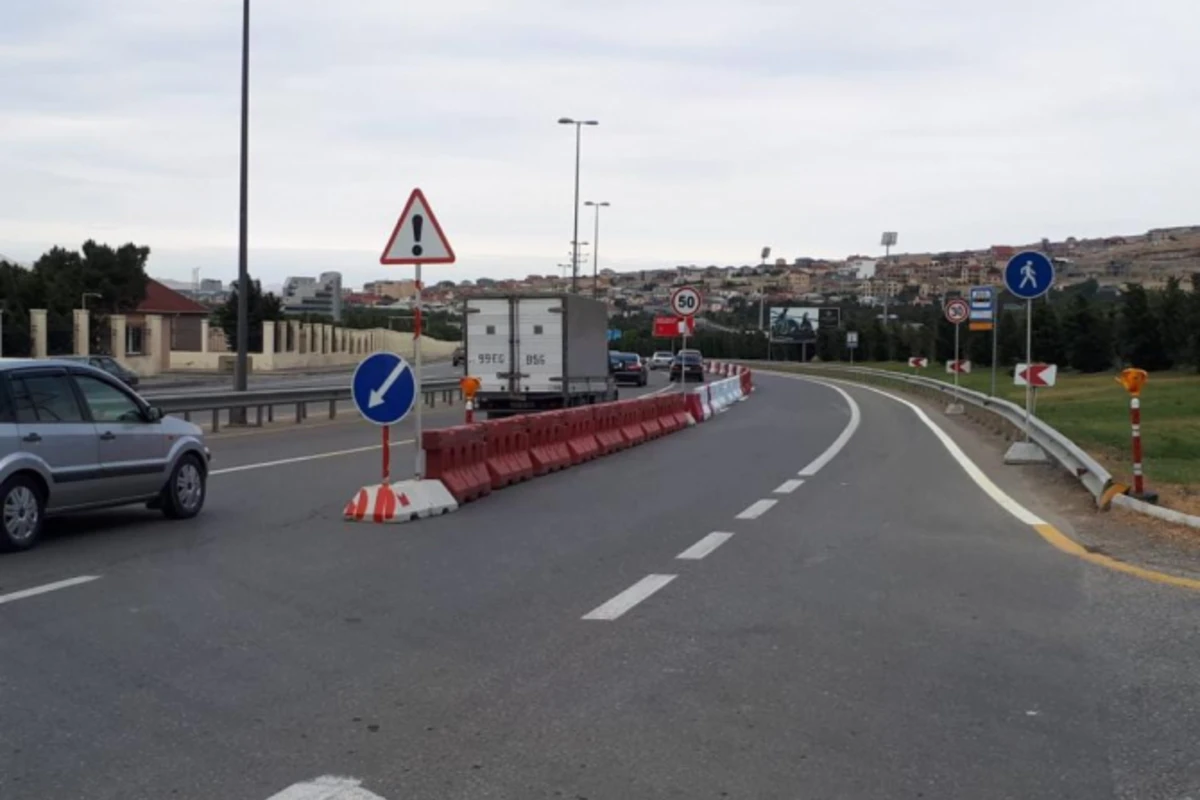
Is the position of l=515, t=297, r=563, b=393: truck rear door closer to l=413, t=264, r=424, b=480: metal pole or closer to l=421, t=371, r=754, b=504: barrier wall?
l=421, t=371, r=754, b=504: barrier wall

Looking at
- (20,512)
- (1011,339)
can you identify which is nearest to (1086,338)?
(1011,339)

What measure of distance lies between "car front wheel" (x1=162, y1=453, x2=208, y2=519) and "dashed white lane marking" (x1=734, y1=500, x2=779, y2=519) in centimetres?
523

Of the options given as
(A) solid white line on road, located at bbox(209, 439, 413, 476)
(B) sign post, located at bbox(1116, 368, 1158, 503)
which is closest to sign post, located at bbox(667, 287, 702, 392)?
(A) solid white line on road, located at bbox(209, 439, 413, 476)

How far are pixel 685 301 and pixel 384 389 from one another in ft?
61.8

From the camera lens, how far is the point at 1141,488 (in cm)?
1334

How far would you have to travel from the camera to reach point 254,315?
77.8 m

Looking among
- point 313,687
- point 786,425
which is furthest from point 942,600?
point 786,425

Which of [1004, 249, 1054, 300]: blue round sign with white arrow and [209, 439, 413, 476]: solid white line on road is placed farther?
[1004, 249, 1054, 300]: blue round sign with white arrow

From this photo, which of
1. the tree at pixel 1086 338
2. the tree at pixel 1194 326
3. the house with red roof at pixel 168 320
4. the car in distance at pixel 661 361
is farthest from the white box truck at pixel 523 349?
the car in distance at pixel 661 361

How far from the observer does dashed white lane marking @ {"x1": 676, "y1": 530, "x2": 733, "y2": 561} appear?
1063 cm

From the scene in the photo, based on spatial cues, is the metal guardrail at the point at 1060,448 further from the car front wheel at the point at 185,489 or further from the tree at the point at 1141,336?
the tree at the point at 1141,336

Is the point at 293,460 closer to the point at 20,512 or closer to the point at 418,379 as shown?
the point at 418,379

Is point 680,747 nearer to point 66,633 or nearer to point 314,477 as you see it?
point 66,633

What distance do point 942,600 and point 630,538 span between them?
3.41 m
